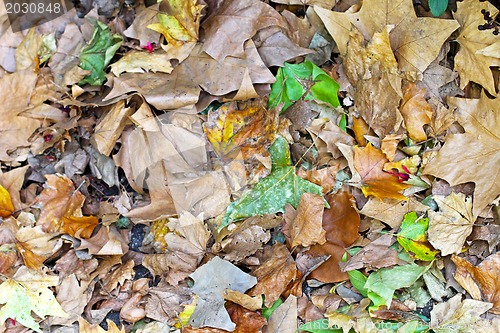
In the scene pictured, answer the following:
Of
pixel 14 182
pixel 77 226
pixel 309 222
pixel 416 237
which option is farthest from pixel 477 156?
pixel 14 182

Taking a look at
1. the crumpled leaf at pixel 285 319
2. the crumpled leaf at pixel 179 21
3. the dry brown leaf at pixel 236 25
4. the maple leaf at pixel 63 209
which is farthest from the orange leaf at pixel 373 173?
the maple leaf at pixel 63 209

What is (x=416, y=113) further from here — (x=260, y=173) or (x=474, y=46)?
(x=260, y=173)

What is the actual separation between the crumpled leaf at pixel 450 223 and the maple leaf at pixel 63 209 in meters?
1.32

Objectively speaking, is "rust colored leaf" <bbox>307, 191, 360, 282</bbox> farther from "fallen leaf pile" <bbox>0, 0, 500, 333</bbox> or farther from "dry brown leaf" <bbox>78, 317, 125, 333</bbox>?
"dry brown leaf" <bbox>78, 317, 125, 333</bbox>

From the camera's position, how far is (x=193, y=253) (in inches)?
82.1

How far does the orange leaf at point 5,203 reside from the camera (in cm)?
221

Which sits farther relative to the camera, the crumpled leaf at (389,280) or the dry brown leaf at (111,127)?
the dry brown leaf at (111,127)

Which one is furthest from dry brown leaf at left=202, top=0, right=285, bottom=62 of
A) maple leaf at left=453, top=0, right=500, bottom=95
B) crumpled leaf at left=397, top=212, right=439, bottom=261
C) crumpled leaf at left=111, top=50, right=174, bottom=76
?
crumpled leaf at left=397, top=212, right=439, bottom=261

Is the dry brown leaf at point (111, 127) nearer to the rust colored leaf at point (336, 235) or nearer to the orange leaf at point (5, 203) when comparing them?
the orange leaf at point (5, 203)

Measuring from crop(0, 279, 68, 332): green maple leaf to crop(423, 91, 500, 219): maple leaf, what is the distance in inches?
59.9

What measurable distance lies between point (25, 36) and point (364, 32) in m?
1.47

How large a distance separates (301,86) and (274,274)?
0.75 metres

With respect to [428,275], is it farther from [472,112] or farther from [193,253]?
[193,253]

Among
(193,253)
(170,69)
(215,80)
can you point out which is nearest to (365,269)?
(193,253)
